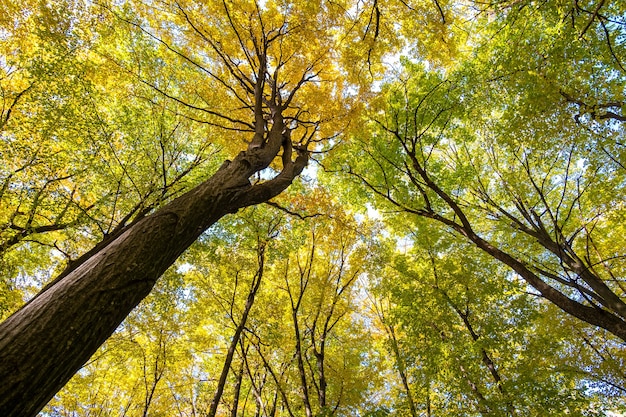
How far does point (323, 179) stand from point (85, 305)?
8.46m

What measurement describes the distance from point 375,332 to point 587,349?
6956mm

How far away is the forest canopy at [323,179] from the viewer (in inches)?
197

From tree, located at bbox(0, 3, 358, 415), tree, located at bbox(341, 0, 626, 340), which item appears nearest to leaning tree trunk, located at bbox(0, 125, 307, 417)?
tree, located at bbox(0, 3, 358, 415)

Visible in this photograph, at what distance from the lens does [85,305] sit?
174 centimetres

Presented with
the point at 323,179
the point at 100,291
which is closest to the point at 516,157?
the point at 323,179

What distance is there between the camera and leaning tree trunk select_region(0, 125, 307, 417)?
4.52ft

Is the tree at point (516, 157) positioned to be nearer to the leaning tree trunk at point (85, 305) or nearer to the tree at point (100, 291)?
the tree at point (100, 291)

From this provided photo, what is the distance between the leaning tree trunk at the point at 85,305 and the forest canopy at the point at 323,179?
0.09ft

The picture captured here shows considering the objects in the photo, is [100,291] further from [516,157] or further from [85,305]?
[516,157]

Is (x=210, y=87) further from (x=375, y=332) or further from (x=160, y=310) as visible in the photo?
(x=375, y=332)

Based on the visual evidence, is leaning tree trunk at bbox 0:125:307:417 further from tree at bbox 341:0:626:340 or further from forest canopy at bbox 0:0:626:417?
tree at bbox 341:0:626:340

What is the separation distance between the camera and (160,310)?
25.2ft

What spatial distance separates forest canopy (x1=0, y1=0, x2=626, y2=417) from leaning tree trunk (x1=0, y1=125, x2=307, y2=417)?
3cm

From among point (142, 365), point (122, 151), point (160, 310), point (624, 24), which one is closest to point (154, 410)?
point (142, 365)
